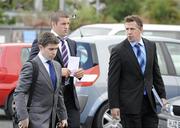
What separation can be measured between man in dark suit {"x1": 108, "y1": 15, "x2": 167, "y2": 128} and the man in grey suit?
0.73 m

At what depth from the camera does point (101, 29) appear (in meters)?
17.6

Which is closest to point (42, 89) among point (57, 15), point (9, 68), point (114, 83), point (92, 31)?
point (114, 83)

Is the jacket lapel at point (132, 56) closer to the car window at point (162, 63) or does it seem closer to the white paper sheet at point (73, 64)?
the white paper sheet at point (73, 64)

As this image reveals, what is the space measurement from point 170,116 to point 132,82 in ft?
4.63

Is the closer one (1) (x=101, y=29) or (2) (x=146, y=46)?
(2) (x=146, y=46)

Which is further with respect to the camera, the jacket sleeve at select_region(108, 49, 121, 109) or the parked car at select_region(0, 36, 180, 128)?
the parked car at select_region(0, 36, 180, 128)

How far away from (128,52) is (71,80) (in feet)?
2.65

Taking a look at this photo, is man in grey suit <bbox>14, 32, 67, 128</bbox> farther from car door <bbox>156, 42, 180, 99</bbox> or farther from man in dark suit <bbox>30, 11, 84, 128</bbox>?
car door <bbox>156, 42, 180, 99</bbox>

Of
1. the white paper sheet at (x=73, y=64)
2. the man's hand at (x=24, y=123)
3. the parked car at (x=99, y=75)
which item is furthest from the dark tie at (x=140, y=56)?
the parked car at (x=99, y=75)

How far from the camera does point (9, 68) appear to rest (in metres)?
13.1

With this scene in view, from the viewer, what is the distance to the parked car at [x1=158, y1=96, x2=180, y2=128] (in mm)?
8250

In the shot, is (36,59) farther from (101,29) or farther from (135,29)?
(101,29)

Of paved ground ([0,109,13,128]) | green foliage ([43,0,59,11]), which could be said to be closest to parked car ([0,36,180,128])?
paved ground ([0,109,13,128])

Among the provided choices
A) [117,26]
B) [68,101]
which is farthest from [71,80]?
[117,26]
